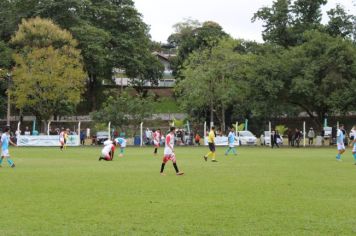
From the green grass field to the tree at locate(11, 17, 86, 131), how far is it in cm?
4143

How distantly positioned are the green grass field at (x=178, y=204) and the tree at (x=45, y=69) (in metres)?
41.4

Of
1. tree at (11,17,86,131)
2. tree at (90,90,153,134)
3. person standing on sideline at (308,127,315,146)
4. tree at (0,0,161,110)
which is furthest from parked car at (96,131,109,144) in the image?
person standing on sideline at (308,127,315,146)

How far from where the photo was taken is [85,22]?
71.1 metres

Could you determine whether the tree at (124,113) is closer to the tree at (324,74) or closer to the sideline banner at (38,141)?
the sideline banner at (38,141)

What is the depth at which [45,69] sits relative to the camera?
61.2m

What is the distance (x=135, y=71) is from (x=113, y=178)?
194ft

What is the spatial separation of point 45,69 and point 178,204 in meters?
50.5

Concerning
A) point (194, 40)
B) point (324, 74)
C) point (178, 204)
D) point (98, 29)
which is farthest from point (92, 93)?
point (178, 204)

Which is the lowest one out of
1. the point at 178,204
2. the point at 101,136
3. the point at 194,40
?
the point at 178,204

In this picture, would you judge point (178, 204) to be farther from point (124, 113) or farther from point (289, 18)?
point (289, 18)

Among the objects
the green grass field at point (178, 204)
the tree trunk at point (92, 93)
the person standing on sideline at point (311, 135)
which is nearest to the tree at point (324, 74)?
the person standing on sideline at point (311, 135)

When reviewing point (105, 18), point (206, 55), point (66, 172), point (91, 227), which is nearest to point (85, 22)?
point (105, 18)

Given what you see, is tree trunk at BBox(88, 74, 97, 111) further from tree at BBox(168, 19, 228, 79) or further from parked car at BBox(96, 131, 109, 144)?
parked car at BBox(96, 131, 109, 144)

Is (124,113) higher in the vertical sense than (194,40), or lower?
lower
